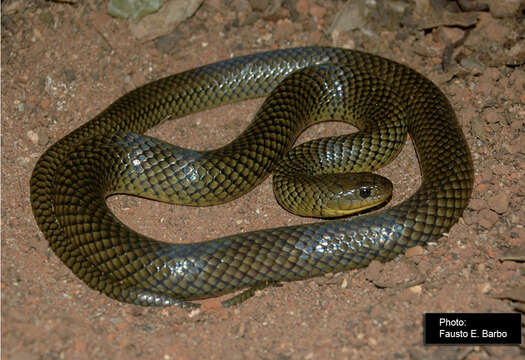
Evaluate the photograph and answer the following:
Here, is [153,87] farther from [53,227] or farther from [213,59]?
[53,227]

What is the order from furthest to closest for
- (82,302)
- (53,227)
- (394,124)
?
(394,124), (53,227), (82,302)

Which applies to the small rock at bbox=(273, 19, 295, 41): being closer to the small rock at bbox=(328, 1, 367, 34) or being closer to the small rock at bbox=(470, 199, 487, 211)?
A: the small rock at bbox=(328, 1, 367, 34)

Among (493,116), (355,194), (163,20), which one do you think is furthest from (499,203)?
(163,20)

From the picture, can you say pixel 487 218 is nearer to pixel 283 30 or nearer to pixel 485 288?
pixel 485 288

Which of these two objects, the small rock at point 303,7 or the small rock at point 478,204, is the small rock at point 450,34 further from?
the small rock at point 478,204

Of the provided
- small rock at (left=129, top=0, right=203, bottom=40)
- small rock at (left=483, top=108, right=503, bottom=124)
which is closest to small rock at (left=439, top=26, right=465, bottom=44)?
small rock at (left=483, top=108, right=503, bottom=124)

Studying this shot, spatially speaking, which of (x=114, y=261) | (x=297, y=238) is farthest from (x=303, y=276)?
(x=114, y=261)
